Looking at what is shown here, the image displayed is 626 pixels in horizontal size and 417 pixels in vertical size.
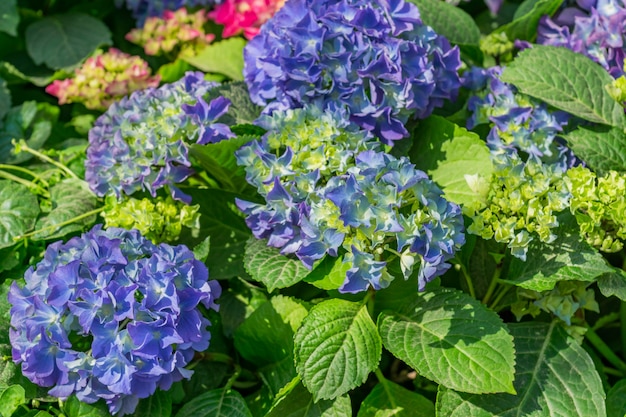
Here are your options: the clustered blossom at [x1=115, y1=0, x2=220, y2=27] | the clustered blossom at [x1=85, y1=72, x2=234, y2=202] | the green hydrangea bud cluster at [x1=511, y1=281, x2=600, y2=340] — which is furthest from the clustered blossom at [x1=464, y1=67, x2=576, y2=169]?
the clustered blossom at [x1=115, y1=0, x2=220, y2=27]

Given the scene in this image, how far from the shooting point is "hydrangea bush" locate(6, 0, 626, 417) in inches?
48.8

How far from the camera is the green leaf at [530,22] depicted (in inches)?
68.9

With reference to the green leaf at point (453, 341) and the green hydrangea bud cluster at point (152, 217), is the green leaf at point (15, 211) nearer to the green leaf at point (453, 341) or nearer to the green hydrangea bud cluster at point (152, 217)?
the green hydrangea bud cluster at point (152, 217)

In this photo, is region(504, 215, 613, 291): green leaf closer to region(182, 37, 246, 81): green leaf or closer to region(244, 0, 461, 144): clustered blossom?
region(244, 0, 461, 144): clustered blossom

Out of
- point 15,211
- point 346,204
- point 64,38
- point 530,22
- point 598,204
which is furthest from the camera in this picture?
point 64,38

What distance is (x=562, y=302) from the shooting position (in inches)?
55.8

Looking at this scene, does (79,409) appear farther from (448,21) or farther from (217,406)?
(448,21)

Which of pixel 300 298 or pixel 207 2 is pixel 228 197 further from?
pixel 207 2

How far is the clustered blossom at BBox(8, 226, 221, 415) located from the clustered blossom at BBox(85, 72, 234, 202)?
187 mm

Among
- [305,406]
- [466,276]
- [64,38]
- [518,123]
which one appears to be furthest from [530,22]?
[64,38]

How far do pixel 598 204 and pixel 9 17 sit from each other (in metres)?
1.60

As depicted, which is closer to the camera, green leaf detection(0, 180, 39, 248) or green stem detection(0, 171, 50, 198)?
green leaf detection(0, 180, 39, 248)

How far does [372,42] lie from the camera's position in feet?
4.87

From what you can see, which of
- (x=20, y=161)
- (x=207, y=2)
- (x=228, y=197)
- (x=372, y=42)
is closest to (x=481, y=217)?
(x=372, y=42)
